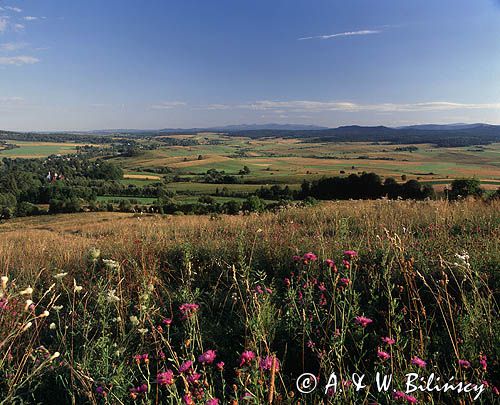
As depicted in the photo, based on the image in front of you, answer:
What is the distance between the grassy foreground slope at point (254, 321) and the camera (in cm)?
213

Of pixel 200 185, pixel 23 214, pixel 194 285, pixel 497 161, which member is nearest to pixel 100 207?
pixel 23 214

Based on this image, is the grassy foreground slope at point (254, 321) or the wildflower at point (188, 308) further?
the wildflower at point (188, 308)

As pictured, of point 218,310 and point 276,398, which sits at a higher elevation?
point 276,398

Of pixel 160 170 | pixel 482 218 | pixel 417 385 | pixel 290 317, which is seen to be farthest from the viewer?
pixel 160 170

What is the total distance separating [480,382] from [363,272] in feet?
7.39

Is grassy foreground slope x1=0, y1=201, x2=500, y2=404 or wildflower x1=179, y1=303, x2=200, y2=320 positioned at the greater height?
wildflower x1=179, y1=303, x2=200, y2=320

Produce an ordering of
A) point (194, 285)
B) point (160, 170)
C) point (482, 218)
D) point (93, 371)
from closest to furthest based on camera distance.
Result: point (93, 371) → point (194, 285) → point (482, 218) → point (160, 170)

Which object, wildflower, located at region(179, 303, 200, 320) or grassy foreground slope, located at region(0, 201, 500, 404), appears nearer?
grassy foreground slope, located at region(0, 201, 500, 404)

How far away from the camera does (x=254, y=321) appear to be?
7.55 ft

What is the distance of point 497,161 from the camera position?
73.9 meters

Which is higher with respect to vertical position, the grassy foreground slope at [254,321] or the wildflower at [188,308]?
the wildflower at [188,308]

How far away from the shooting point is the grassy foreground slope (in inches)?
83.7

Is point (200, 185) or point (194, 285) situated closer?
point (194, 285)

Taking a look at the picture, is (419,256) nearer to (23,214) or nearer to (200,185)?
(23,214)
